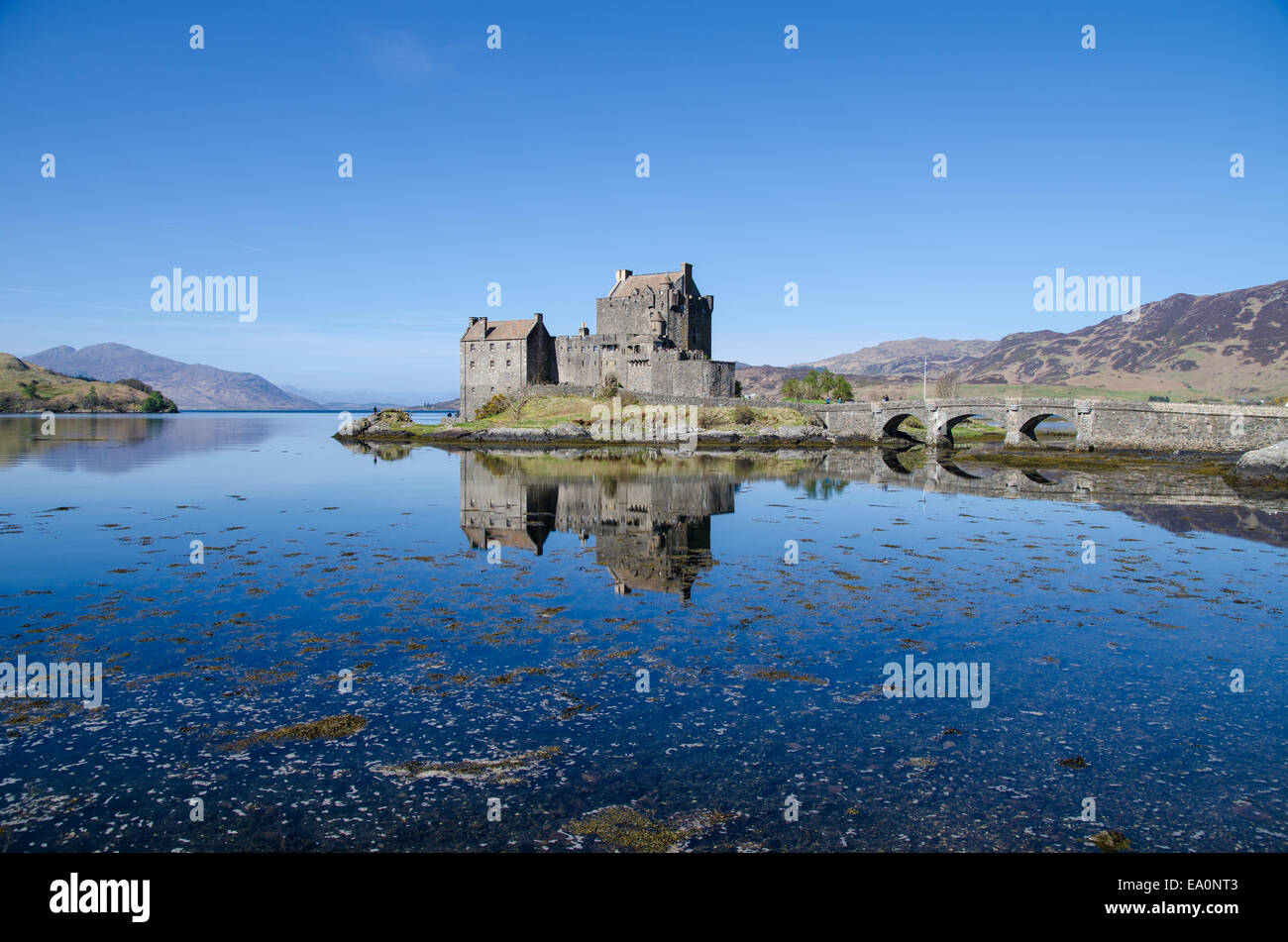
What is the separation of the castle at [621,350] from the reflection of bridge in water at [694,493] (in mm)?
18992

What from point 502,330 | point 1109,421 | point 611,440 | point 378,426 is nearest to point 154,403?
point 378,426

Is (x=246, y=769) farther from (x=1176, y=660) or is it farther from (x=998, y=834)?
(x=1176, y=660)

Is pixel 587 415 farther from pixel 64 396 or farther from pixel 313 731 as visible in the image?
pixel 64 396

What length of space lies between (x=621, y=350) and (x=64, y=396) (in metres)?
168

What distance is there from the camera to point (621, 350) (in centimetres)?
7862

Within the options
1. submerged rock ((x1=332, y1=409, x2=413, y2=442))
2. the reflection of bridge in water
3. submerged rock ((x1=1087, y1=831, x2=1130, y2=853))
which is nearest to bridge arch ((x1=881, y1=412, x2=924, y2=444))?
the reflection of bridge in water

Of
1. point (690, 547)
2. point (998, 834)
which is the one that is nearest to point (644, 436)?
point (690, 547)

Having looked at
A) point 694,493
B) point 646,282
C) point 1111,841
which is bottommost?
point 1111,841

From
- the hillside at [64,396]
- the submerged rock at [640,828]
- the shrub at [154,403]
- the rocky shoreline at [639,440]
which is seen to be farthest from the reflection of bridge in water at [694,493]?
the hillside at [64,396]

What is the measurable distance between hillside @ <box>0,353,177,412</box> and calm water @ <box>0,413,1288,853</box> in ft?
608

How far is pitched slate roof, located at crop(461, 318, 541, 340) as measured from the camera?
3211 inches

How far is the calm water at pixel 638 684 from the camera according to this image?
7547 mm

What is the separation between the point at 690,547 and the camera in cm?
2198
